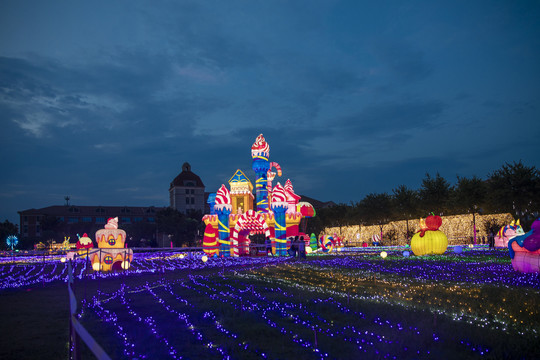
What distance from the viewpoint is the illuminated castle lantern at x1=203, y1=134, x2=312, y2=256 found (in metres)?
29.7

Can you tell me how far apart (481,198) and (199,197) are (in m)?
72.4

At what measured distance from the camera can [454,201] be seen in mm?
40719

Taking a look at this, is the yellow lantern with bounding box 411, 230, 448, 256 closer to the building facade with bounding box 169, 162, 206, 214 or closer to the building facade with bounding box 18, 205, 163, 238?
the building facade with bounding box 18, 205, 163, 238

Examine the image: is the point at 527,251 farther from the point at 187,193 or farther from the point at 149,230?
the point at 187,193

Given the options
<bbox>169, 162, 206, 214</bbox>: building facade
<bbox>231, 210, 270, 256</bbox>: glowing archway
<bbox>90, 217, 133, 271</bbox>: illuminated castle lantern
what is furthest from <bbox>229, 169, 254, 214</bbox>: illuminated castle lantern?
<bbox>169, 162, 206, 214</bbox>: building facade

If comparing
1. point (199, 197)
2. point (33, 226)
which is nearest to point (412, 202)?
point (199, 197)

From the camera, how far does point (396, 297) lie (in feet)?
29.0

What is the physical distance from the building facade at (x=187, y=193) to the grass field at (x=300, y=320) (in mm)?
86786

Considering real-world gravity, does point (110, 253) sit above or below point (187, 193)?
below

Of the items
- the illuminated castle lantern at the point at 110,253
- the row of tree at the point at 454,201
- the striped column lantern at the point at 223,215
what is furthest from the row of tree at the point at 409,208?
the illuminated castle lantern at the point at 110,253

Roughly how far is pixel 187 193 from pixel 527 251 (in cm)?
9175

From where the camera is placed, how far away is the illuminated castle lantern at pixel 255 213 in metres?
29.7

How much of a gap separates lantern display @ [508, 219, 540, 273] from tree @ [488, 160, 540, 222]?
78.7ft

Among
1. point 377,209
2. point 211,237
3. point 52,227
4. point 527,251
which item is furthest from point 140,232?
point 527,251
